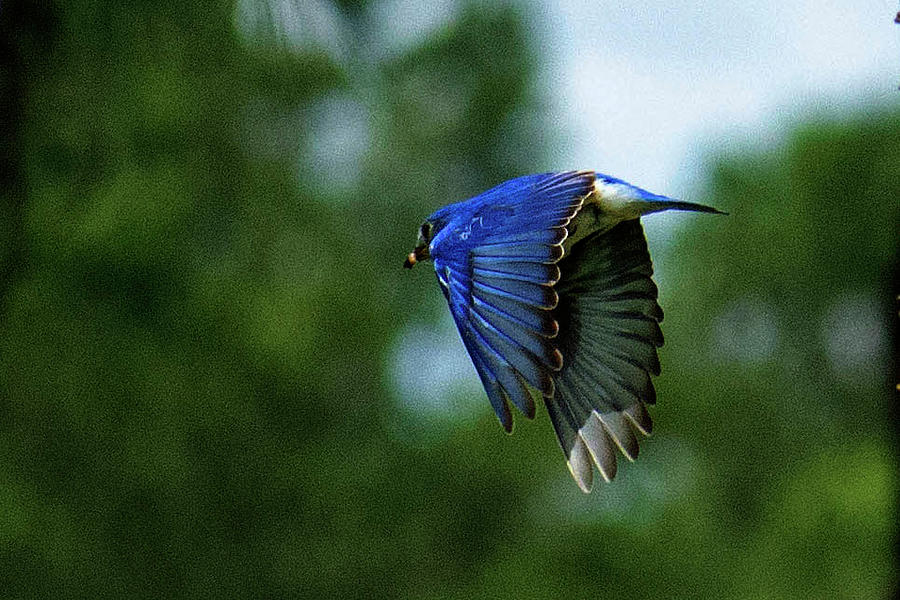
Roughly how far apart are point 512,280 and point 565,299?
621 mm

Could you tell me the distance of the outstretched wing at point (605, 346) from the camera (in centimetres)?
410

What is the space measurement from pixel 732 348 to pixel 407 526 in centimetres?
544

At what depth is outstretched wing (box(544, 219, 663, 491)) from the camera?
410 cm

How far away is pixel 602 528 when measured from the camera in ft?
49.5

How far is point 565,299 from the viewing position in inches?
172

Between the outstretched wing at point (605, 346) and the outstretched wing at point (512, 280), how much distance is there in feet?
0.97

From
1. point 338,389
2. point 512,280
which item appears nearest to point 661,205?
point 512,280

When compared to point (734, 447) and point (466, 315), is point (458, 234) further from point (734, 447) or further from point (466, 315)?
point (734, 447)

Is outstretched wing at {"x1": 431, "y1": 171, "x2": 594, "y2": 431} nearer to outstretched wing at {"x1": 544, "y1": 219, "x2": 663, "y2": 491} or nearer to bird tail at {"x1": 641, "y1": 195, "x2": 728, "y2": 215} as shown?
bird tail at {"x1": 641, "y1": 195, "x2": 728, "y2": 215}

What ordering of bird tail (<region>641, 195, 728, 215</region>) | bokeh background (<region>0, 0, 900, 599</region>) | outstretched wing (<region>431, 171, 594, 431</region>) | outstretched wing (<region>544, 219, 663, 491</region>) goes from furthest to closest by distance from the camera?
bokeh background (<region>0, 0, 900, 599</region>)
outstretched wing (<region>544, 219, 663, 491</region>)
bird tail (<region>641, 195, 728, 215</region>)
outstretched wing (<region>431, 171, 594, 431</region>)

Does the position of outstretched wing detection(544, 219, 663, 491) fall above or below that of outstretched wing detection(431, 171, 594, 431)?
below

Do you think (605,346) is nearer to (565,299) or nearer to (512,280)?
(565,299)

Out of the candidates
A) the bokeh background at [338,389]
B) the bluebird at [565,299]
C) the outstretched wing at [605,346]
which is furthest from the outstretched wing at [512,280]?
the bokeh background at [338,389]

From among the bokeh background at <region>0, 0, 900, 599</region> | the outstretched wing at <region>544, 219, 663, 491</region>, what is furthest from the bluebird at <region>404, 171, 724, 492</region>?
the bokeh background at <region>0, 0, 900, 599</region>
